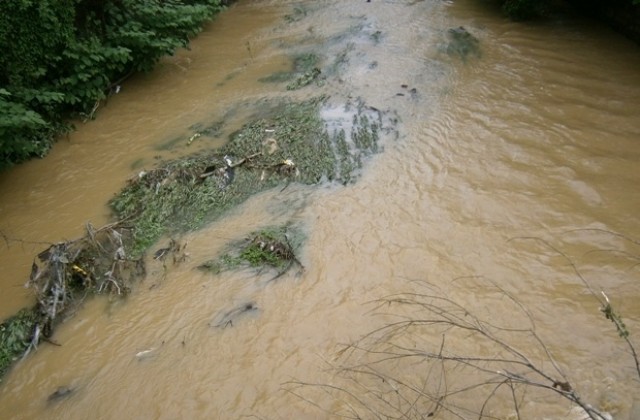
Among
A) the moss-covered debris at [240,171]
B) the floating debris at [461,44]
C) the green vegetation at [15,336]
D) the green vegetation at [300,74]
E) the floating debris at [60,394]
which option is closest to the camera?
the floating debris at [60,394]

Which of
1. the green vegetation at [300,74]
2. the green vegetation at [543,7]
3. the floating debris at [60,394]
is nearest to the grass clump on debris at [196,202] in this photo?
the floating debris at [60,394]

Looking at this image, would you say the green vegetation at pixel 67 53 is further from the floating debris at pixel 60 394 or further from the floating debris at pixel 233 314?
the floating debris at pixel 233 314

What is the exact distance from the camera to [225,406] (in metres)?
3.48

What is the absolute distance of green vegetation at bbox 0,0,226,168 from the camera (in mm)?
5875

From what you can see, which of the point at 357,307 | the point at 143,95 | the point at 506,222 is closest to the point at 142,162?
the point at 143,95

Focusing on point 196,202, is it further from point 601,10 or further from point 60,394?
point 601,10

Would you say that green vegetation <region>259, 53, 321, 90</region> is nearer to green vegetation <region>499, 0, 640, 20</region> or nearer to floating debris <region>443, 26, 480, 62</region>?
floating debris <region>443, 26, 480, 62</region>

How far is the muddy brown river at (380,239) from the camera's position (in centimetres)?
354

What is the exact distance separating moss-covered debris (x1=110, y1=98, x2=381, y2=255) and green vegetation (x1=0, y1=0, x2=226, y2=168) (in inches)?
62.5

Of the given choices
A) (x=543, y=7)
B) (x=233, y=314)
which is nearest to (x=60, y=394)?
(x=233, y=314)

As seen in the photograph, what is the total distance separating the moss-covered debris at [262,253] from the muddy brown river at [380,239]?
107 mm

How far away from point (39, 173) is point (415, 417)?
5416mm

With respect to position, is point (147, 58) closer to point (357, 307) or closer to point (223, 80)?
point (223, 80)

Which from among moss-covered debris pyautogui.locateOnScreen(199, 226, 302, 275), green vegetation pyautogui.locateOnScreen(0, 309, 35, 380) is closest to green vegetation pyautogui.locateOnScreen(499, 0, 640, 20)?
moss-covered debris pyautogui.locateOnScreen(199, 226, 302, 275)
